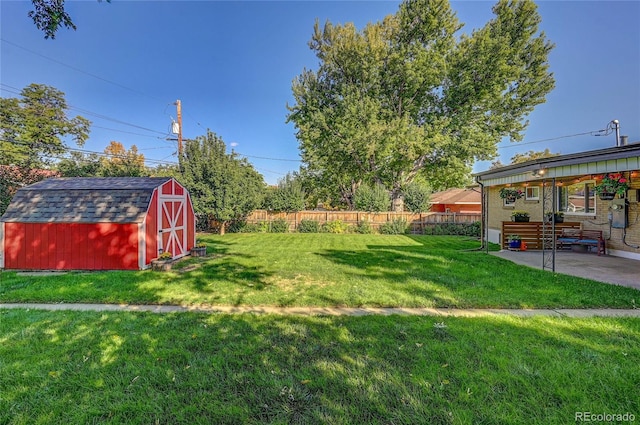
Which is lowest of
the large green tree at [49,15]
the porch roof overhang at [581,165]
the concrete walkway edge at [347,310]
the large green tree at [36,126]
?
the concrete walkway edge at [347,310]

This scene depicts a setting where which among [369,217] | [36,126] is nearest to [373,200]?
[369,217]

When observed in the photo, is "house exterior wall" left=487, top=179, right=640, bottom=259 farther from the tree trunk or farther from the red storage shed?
the red storage shed

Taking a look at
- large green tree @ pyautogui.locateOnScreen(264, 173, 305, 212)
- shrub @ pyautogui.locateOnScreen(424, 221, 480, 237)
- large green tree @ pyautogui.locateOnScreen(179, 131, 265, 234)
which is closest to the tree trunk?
shrub @ pyautogui.locateOnScreen(424, 221, 480, 237)

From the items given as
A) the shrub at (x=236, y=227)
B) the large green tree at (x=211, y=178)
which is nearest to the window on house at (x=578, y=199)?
the large green tree at (x=211, y=178)

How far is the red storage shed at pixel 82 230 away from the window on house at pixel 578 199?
1458 centimetres

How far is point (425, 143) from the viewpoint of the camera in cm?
1966

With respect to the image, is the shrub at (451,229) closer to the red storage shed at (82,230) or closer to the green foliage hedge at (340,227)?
the green foliage hedge at (340,227)

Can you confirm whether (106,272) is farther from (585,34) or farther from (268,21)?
(585,34)

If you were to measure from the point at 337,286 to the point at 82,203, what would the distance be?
317 inches

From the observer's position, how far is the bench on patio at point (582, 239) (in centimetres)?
894

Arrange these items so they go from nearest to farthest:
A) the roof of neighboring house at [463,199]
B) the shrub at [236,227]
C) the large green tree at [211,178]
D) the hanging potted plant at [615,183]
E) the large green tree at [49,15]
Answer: the large green tree at [49,15]
the hanging potted plant at [615,183]
the large green tree at [211,178]
the shrub at [236,227]
the roof of neighboring house at [463,199]

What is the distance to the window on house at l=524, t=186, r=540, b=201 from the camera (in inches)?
461

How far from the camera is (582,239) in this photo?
9289 mm

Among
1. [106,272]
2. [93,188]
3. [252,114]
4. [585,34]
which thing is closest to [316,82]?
[252,114]
